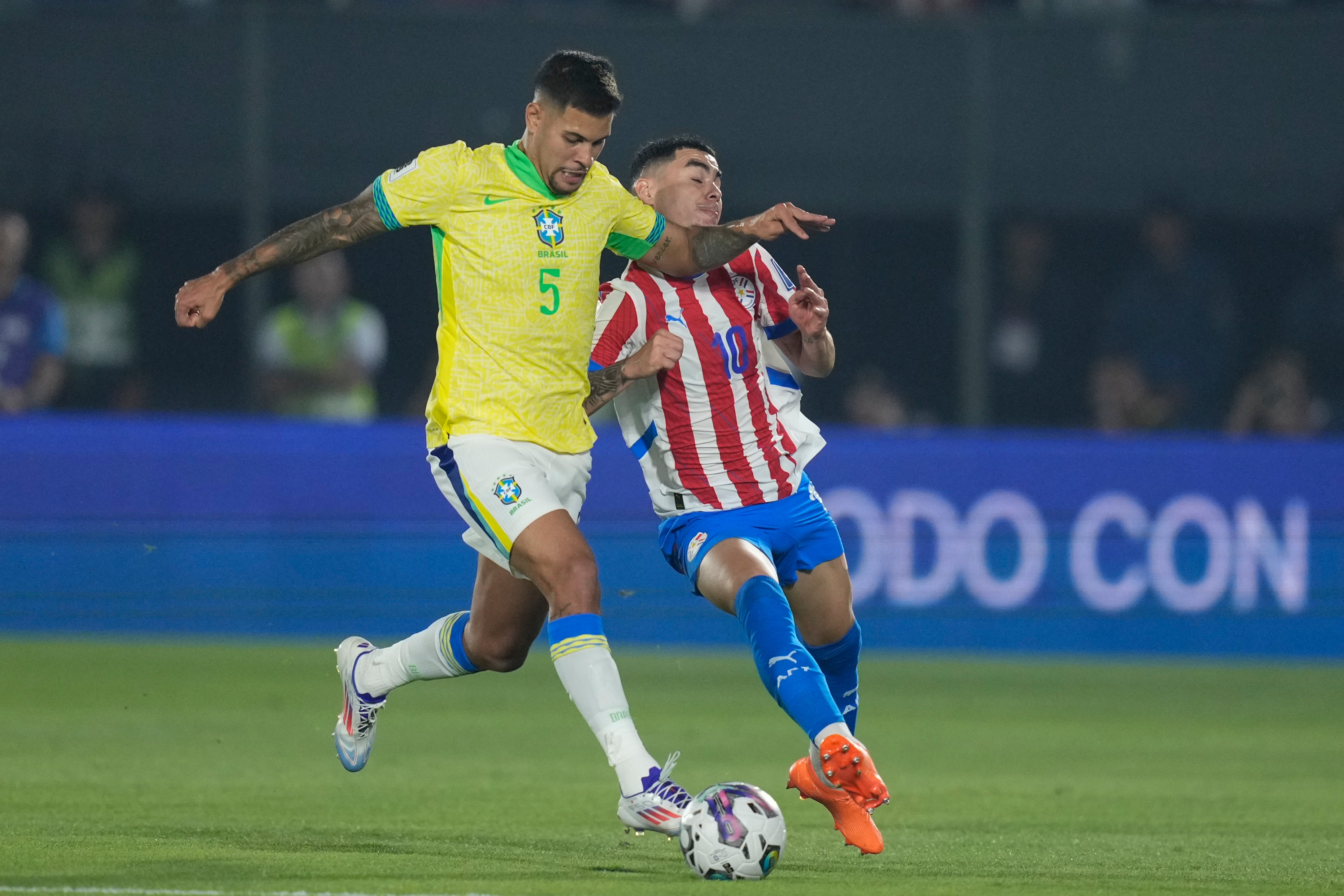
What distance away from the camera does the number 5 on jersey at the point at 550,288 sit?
5.87 meters

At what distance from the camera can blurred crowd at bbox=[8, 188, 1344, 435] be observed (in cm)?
1292

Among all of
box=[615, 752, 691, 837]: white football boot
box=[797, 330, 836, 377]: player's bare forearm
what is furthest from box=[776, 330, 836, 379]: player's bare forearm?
box=[615, 752, 691, 837]: white football boot

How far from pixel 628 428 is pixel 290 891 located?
2.26 meters

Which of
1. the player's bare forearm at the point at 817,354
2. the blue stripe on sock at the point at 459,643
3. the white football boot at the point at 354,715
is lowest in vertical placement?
the white football boot at the point at 354,715

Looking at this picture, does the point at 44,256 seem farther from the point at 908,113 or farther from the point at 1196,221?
the point at 1196,221

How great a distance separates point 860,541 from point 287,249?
713 cm

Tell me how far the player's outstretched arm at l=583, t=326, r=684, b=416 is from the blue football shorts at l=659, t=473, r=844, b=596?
0.48m

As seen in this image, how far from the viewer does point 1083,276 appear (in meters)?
13.4

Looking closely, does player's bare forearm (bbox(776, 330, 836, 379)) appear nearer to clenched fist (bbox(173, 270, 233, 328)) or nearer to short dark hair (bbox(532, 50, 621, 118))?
short dark hair (bbox(532, 50, 621, 118))

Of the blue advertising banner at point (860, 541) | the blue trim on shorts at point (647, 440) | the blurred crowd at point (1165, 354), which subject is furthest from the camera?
the blurred crowd at point (1165, 354)

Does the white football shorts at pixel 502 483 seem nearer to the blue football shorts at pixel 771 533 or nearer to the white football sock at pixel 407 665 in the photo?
the blue football shorts at pixel 771 533

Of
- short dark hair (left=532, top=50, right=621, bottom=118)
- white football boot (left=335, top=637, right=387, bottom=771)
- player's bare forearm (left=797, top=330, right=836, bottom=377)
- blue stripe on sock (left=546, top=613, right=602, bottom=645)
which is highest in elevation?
short dark hair (left=532, top=50, right=621, bottom=118)

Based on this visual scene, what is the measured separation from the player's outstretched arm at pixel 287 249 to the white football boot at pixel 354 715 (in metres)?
1.53

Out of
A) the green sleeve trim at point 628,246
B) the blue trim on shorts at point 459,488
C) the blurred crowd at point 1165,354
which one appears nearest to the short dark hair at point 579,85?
the green sleeve trim at point 628,246
